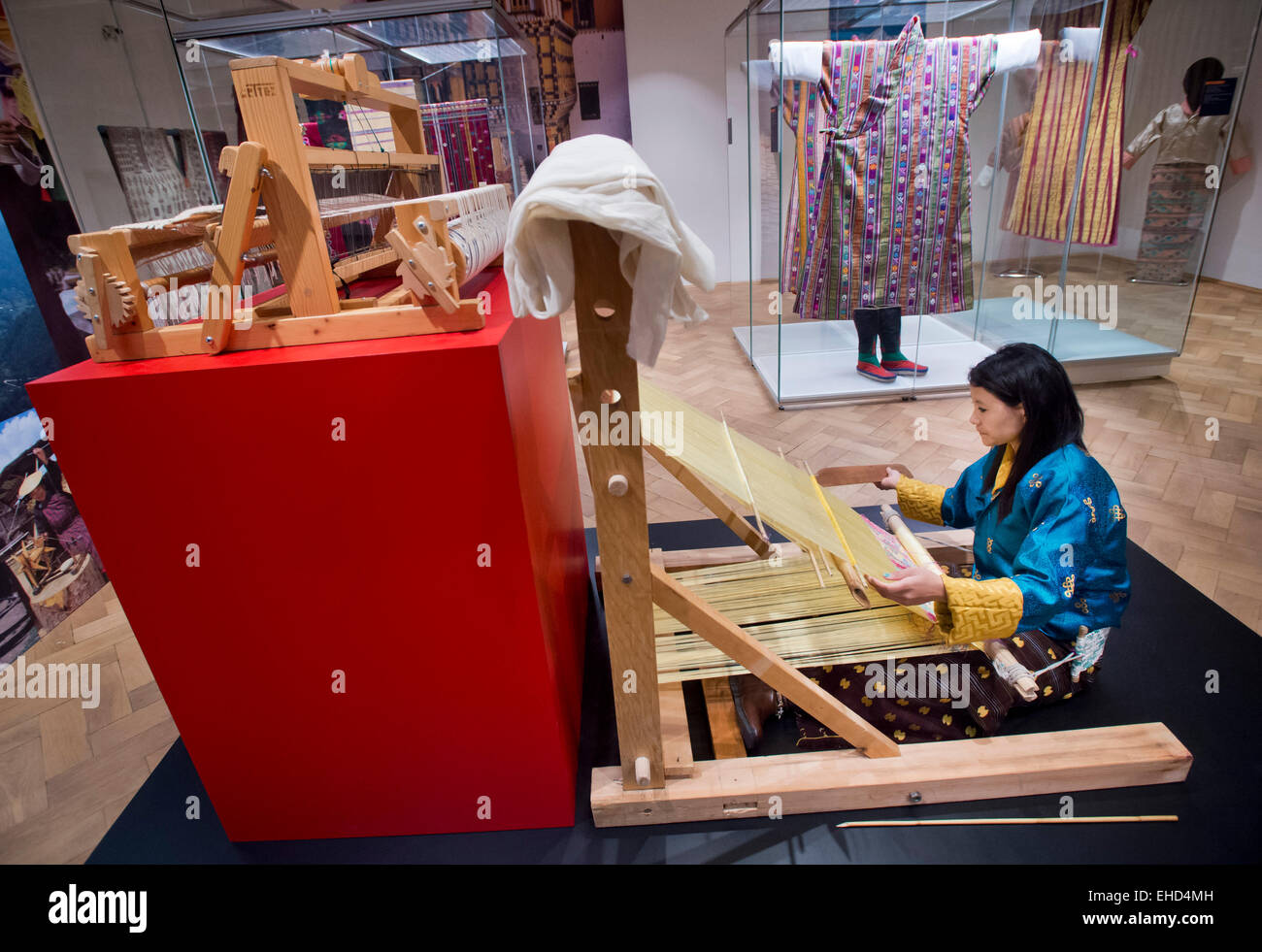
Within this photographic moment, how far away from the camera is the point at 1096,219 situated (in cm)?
391

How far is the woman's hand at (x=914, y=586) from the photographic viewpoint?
139 cm

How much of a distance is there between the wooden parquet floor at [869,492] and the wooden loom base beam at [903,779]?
99cm

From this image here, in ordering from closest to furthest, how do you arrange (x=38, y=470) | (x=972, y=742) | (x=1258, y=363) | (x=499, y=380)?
(x=499, y=380) < (x=972, y=742) < (x=38, y=470) < (x=1258, y=363)

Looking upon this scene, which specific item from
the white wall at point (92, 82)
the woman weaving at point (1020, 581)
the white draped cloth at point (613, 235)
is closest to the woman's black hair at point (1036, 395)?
the woman weaving at point (1020, 581)

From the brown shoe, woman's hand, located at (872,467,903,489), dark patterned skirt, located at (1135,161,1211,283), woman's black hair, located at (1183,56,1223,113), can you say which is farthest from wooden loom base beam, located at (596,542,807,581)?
woman's black hair, located at (1183,56,1223,113)

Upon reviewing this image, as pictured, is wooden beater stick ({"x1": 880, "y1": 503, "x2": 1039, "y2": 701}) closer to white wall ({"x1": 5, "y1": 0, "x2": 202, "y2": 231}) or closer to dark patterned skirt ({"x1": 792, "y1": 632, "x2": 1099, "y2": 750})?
dark patterned skirt ({"x1": 792, "y1": 632, "x2": 1099, "y2": 750})

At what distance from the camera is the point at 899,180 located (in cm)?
331

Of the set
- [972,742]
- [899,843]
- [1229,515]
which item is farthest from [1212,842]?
[1229,515]

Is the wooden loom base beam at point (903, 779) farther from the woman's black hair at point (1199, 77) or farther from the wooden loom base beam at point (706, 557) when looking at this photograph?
the woman's black hair at point (1199, 77)

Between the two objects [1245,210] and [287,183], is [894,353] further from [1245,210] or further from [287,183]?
[1245,210]

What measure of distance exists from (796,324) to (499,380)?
11.9 feet

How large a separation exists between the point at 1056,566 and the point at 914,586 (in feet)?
1.01

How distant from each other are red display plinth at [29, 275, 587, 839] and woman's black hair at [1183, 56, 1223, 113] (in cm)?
420
